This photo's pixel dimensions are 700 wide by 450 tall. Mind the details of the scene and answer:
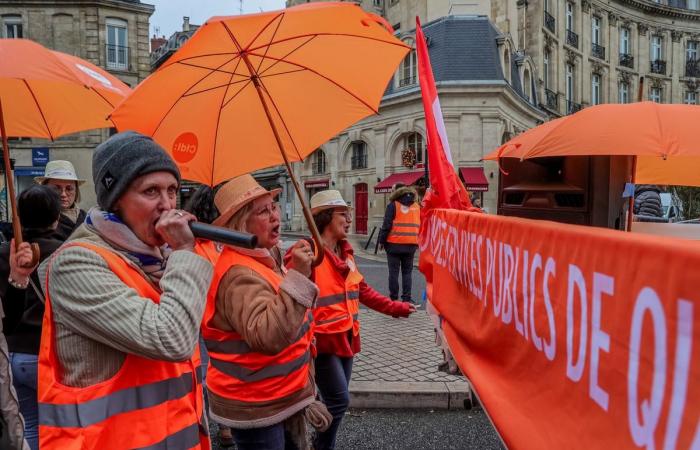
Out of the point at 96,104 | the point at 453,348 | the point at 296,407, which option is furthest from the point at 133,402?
the point at 96,104

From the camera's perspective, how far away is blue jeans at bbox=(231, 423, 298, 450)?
87.0 inches

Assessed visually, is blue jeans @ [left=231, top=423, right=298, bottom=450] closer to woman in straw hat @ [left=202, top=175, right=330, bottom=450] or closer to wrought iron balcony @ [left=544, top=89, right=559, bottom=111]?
woman in straw hat @ [left=202, top=175, right=330, bottom=450]

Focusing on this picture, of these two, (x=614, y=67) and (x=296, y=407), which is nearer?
(x=296, y=407)

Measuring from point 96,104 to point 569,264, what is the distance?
309 centimetres

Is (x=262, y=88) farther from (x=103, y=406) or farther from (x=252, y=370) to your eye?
(x=103, y=406)

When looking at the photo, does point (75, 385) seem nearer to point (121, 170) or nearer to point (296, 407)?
point (121, 170)

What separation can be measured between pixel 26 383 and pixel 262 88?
1913mm

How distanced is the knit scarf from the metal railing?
89.3 ft

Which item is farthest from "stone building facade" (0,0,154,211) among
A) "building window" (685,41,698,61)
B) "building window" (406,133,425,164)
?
"building window" (685,41,698,61)

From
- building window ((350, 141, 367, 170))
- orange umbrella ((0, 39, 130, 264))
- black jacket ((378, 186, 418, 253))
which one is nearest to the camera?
orange umbrella ((0, 39, 130, 264))

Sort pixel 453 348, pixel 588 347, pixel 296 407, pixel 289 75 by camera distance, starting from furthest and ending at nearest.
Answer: pixel 289 75 < pixel 453 348 < pixel 296 407 < pixel 588 347

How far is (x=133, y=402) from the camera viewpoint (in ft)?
4.71

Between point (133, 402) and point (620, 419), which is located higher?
point (620, 419)

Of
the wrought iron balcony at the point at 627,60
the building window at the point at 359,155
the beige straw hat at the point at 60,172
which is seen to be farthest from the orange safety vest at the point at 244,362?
the wrought iron balcony at the point at 627,60
